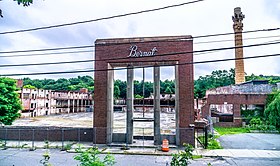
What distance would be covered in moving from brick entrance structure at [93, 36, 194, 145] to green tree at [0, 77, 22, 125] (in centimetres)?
900

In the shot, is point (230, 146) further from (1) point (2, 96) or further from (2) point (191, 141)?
(1) point (2, 96)

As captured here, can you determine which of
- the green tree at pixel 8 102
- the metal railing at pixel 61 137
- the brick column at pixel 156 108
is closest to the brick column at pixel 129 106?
the metal railing at pixel 61 137

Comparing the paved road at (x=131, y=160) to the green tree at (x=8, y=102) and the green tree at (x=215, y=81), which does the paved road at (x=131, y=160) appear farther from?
the green tree at (x=215, y=81)

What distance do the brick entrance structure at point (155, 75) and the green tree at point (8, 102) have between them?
900cm

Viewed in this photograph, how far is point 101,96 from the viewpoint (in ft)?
70.1

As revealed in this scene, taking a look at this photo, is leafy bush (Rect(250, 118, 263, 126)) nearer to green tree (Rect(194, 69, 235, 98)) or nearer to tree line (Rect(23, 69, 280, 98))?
tree line (Rect(23, 69, 280, 98))

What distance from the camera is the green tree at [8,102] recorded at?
2237cm

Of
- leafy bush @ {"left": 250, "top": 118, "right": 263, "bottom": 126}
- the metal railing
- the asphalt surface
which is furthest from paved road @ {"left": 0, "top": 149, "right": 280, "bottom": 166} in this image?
leafy bush @ {"left": 250, "top": 118, "right": 263, "bottom": 126}

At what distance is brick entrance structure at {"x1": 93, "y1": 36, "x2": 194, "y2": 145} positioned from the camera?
20.1 metres

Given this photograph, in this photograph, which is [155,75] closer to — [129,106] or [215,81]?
[129,106]

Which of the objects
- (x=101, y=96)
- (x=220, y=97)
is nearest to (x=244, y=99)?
(x=220, y=97)

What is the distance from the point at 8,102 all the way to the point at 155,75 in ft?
48.8

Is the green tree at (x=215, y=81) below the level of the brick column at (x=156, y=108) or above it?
above

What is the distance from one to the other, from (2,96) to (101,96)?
32.4 feet
